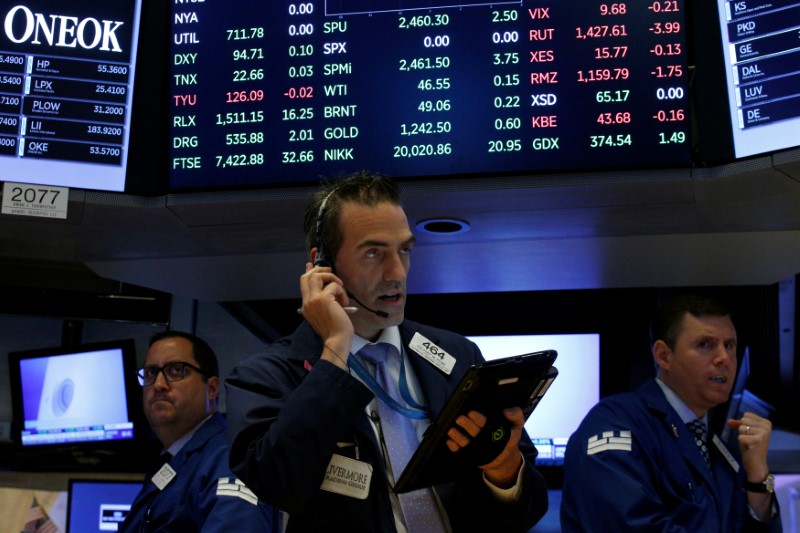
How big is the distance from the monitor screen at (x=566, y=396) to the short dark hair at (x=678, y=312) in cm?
102

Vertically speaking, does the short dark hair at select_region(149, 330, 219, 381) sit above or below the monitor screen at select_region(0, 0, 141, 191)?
below

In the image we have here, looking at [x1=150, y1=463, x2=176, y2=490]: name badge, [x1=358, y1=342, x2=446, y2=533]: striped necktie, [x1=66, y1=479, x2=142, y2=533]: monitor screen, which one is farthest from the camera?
[x1=66, y1=479, x2=142, y2=533]: monitor screen

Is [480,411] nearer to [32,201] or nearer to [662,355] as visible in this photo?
[662,355]

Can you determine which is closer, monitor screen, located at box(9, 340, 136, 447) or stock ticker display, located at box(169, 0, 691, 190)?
stock ticker display, located at box(169, 0, 691, 190)

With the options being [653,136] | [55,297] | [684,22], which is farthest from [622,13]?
[55,297]

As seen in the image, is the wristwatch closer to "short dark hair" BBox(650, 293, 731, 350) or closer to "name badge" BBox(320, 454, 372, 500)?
"short dark hair" BBox(650, 293, 731, 350)

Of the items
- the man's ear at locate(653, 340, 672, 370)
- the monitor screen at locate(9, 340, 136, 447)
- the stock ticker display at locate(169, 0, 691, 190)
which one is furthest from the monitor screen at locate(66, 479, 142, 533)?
the man's ear at locate(653, 340, 672, 370)

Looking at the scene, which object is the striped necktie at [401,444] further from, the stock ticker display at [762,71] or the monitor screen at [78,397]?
the monitor screen at [78,397]

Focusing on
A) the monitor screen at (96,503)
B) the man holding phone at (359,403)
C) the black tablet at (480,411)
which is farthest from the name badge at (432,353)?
the monitor screen at (96,503)

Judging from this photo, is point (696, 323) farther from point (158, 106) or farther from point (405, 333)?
point (158, 106)

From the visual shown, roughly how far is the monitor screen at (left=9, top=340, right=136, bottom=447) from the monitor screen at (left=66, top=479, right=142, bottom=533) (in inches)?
18.2

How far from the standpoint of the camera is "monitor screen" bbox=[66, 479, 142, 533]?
137 inches

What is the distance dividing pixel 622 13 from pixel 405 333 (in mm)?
1377

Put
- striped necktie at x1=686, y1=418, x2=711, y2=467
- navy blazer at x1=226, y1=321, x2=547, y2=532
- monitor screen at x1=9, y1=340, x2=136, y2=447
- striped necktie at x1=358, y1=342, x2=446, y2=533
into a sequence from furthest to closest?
monitor screen at x1=9, y1=340, x2=136, y2=447
striped necktie at x1=686, y1=418, x2=711, y2=467
striped necktie at x1=358, y1=342, x2=446, y2=533
navy blazer at x1=226, y1=321, x2=547, y2=532
